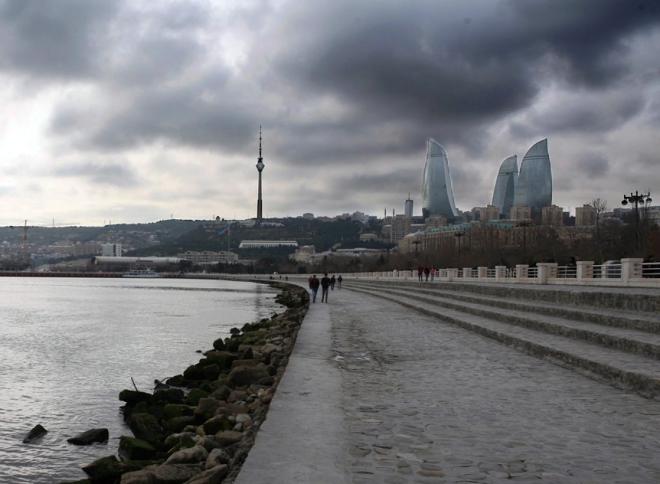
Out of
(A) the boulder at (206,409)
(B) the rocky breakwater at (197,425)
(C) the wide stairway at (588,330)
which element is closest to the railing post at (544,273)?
(C) the wide stairway at (588,330)

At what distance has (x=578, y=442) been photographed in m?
4.80

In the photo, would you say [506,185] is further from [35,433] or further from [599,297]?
[35,433]

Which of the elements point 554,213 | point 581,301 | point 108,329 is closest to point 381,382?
point 581,301

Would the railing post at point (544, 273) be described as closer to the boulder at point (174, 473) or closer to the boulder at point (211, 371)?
the boulder at point (211, 371)

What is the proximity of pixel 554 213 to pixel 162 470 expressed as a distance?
477 ft

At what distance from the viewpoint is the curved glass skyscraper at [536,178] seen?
530ft

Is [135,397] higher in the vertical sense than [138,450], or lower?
lower

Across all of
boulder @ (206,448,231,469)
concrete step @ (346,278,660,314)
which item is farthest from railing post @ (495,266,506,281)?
boulder @ (206,448,231,469)

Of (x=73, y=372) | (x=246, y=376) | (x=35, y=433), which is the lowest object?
(x=73, y=372)

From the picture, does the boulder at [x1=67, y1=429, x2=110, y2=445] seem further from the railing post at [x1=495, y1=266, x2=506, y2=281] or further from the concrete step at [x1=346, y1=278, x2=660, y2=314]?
the railing post at [x1=495, y1=266, x2=506, y2=281]

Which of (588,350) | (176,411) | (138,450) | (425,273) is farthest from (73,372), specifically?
(425,273)

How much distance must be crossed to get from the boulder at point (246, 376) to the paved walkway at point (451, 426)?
1177mm

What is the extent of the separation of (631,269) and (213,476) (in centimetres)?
1849

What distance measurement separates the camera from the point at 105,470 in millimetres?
6219
